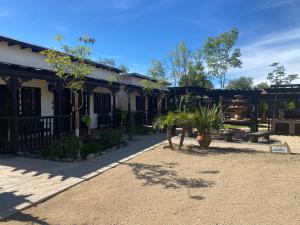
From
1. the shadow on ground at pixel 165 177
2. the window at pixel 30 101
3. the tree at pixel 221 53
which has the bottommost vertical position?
the shadow on ground at pixel 165 177

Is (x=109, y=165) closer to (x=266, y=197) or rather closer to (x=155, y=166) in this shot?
(x=155, y=166)

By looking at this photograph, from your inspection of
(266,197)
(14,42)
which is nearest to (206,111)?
(266,197)

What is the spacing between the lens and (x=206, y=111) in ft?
36.5

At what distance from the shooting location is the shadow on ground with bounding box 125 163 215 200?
5.95m

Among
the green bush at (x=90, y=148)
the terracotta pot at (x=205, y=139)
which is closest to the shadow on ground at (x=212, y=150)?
the terracotta pot at (x=205, y=139)

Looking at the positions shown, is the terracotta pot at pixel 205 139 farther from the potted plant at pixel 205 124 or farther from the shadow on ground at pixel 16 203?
the shadow on ground at pixel 16 203

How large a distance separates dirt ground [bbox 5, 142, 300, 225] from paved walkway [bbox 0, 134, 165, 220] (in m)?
0.26

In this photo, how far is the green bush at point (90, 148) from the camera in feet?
29.7

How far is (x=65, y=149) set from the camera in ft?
27.9

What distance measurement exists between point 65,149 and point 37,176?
1999mm

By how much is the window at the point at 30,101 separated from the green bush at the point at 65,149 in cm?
390

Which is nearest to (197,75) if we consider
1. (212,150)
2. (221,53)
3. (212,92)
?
(221,53)

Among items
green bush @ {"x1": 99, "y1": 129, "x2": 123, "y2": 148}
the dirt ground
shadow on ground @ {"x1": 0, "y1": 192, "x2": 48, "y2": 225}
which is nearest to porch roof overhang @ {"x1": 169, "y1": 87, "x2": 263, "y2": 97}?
green bush @ {"x1": 99, "y1": 129, "x2": 123, "y2": 148}

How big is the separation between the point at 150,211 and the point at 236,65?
3436 cm
